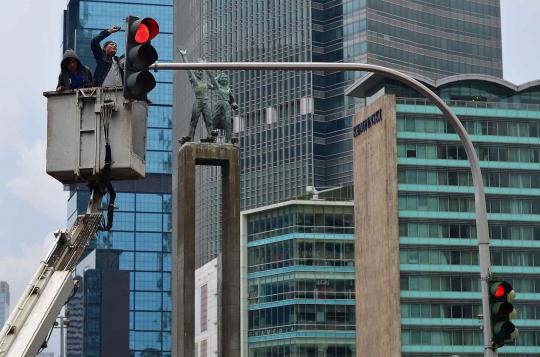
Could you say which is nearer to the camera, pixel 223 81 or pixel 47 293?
pixel 47 293

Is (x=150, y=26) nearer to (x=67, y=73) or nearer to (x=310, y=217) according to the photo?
(x=67, y=73)

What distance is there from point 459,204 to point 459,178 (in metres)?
2.84

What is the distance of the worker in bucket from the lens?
59.4 ft

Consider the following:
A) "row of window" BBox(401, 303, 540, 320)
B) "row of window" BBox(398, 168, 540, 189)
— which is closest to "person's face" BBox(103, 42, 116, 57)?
"row of window" BBox(401, 303, 540, 320)

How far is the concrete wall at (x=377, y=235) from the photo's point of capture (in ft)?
453

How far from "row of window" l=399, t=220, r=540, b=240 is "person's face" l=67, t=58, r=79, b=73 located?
12377cm

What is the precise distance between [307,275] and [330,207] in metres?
8.86

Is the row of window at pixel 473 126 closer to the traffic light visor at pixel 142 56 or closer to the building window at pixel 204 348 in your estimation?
the building window at pixel 204 348

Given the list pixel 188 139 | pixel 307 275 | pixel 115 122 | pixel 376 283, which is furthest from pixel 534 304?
pixel 115 122

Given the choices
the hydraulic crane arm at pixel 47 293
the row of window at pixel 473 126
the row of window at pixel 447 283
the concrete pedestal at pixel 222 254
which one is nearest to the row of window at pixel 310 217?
the row of window at pixel 473 126

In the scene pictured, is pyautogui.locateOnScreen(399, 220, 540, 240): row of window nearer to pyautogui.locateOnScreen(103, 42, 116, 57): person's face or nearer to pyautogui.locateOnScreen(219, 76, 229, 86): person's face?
pyautogui.locateOnScreen(219, 76, 229, 86): person's face

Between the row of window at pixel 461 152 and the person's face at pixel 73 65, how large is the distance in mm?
124319

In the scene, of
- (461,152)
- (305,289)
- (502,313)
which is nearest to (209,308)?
(305,289)

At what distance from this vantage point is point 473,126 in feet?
476
